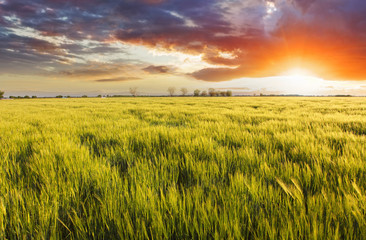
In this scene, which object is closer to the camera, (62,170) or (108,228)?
(108,228)

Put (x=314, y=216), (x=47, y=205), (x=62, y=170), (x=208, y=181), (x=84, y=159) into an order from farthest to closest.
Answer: (x=84, y=159), (x=62, y=170), (x=208, y=181), (x=47, y=205), (x=314, y=216)

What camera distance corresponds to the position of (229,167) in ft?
5.11

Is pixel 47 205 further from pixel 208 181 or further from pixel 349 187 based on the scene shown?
pixel 349 187

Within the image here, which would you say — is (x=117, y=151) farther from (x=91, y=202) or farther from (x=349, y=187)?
(x=349, y=187)

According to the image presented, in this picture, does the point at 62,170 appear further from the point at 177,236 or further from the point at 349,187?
the point at 349,187

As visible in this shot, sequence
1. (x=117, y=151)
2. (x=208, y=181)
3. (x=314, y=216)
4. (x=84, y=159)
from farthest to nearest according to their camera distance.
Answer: (x=117, y=151) → (x=84, y=159) → (x=208, y=181) → (x=314, y=216)

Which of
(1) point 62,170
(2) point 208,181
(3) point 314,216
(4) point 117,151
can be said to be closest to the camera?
(3) point 314,216

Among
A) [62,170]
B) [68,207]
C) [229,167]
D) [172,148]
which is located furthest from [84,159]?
[229,167]

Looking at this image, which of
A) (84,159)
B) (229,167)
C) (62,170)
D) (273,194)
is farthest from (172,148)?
(273,194)

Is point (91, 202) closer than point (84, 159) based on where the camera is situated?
Yes

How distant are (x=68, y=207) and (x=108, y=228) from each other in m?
0.40

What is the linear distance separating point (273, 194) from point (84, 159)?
1.70 metres

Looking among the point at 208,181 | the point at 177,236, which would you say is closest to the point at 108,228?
the point at 177,236

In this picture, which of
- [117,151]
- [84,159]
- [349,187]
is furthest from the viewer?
[117,151]
